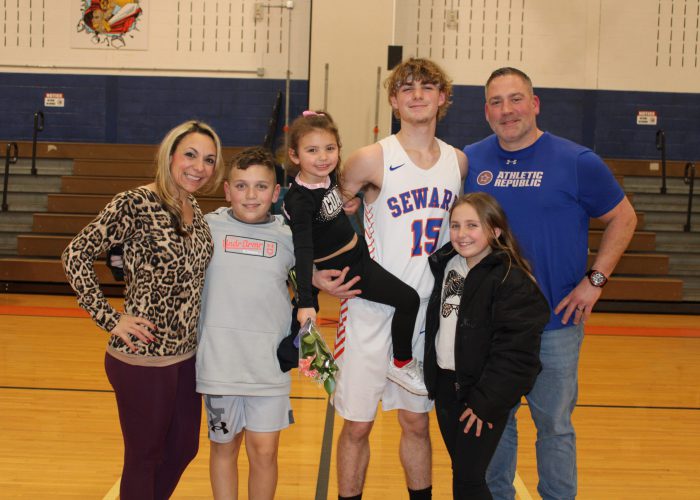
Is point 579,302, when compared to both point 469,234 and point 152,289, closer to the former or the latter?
point 469,234

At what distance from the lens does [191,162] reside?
8.25 ft

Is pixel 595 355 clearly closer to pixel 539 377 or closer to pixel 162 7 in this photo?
pixel 539 377

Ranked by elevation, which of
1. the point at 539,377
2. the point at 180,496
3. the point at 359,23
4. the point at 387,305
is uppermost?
the point at 359,23

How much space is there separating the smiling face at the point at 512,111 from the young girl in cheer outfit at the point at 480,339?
0.33 meters

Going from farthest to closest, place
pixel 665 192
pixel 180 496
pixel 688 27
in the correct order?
1. pixel 688 27
2. pixel 665 192
3. pixel 180 496

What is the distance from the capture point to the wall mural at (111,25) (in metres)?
10.7

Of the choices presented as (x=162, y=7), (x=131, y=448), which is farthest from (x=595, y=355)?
(x=162, y=7)

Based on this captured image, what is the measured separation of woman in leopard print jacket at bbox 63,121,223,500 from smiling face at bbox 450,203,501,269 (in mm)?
861

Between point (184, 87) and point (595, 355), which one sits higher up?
point (184, 87)

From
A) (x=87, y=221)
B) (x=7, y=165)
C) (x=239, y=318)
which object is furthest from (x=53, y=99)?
(x=239, y=318)

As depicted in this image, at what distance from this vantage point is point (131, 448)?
8.08 feet

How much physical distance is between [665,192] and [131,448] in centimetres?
920

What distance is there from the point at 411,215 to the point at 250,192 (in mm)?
624

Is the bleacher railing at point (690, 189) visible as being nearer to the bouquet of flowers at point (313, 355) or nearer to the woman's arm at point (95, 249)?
the bouquet of flowers at point (313, 355)
